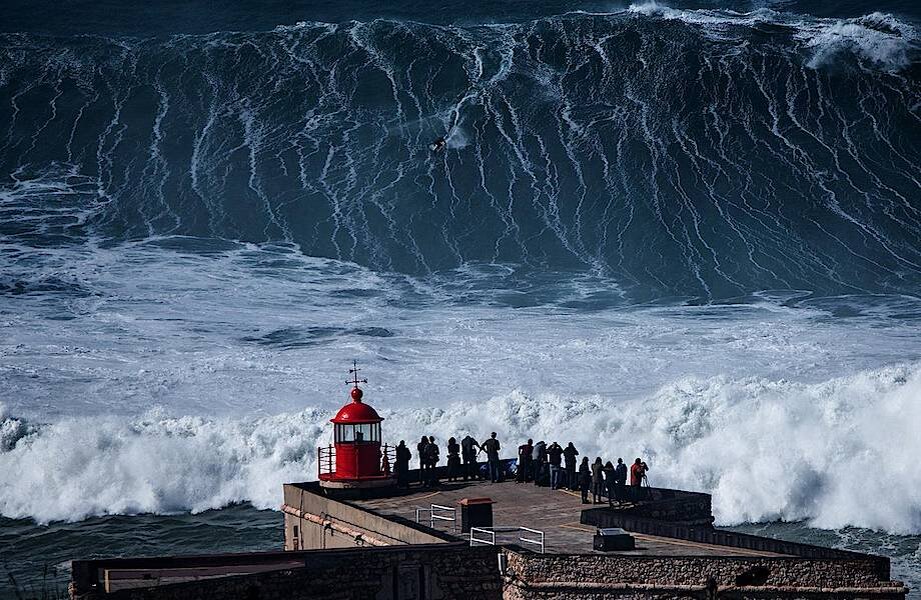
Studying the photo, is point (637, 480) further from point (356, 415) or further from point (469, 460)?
point (469, 460)

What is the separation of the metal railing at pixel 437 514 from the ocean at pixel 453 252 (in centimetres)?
843

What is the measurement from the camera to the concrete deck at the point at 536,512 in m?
25.2

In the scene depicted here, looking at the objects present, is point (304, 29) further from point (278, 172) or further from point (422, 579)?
point (422, 579)

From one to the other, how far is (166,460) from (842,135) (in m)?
42.0

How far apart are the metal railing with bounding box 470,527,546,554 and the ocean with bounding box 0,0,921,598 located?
9.94m

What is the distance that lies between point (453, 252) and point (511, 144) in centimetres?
988

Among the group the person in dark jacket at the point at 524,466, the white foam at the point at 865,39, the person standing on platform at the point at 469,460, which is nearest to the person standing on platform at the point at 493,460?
the person in dark jacket at the point at 524,466

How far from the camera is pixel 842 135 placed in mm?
79875

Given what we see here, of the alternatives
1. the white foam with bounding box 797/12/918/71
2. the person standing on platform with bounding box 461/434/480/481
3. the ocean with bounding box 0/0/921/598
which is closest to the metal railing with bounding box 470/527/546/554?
the person standing on platform with bounding box 461/434/480/481

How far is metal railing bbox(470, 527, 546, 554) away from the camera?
25.5 m

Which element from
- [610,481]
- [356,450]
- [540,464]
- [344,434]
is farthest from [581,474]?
[344,434]

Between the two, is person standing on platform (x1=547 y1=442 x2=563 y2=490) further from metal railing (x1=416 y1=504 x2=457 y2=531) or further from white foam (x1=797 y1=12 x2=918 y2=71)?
white foam (x1=797 y1=12 x2=918 y2=71)

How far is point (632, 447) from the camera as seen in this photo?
4734 centimetres

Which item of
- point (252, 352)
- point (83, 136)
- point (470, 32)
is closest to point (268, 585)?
point (252, 352)
